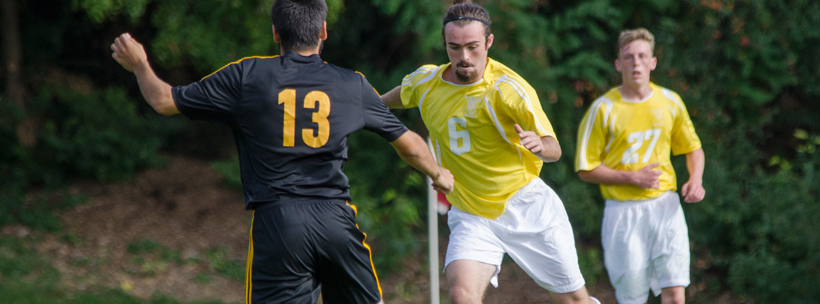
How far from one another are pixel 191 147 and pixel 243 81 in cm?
969

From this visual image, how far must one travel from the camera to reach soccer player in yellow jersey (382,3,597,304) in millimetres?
4711

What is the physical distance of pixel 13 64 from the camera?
433 inches

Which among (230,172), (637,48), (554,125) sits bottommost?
(230,172)

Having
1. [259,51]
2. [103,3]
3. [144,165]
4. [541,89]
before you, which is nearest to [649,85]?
[541,89]

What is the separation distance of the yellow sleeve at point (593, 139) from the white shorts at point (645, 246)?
397mm

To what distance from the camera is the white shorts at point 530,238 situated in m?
4.84

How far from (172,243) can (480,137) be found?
20.4ft

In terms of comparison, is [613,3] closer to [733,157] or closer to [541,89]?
[541,89]

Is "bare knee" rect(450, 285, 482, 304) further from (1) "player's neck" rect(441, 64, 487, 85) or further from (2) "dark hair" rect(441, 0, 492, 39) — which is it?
(2) "dark hair" rect(441, 0, 492, 39)

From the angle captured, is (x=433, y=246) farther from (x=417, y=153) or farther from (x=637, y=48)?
(x=417, y=153)

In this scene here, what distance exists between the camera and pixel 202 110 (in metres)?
3.65

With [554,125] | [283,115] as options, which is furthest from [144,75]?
[554,125]

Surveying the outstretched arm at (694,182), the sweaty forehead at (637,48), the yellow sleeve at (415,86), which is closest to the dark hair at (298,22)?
the yellow sleeve at (415,86)

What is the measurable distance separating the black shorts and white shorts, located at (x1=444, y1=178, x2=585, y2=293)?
113 cm
